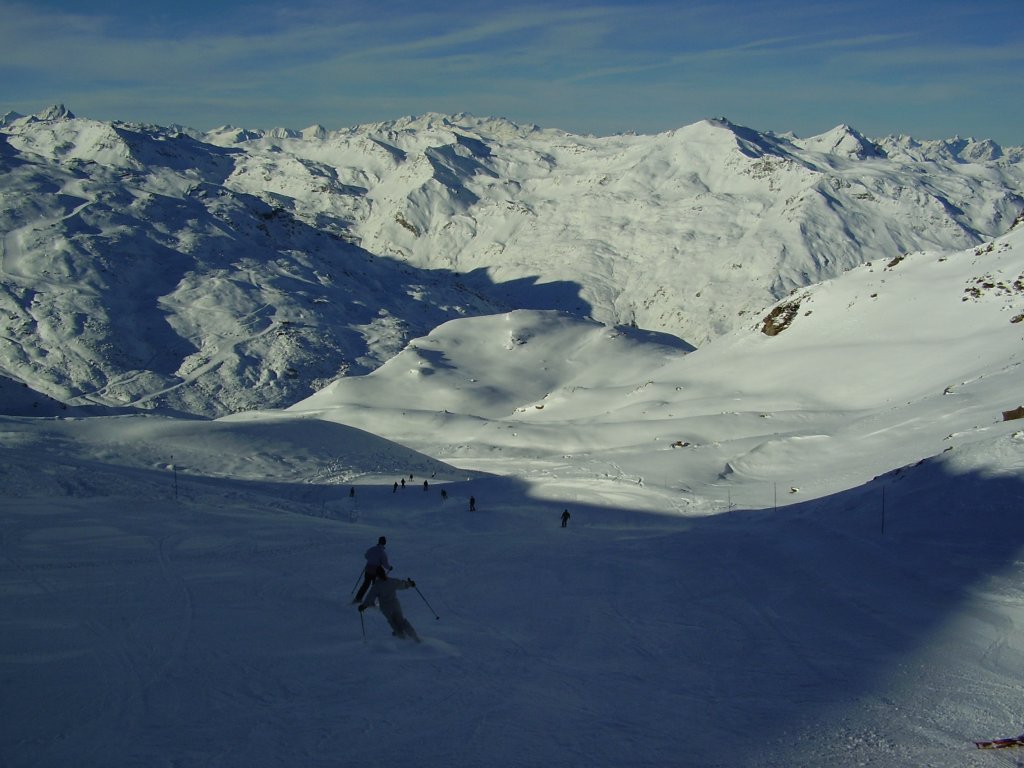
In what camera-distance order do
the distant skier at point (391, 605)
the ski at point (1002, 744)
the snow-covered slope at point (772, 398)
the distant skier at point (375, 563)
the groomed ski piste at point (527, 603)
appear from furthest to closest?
the snow-covered slope at point (772, 398), the distant skier at point (375, 563), the distant skier at point (391, 605), the groomed ski piste at point (527, 603), the ski at point (1002, 744)

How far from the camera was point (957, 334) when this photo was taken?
5456 cm

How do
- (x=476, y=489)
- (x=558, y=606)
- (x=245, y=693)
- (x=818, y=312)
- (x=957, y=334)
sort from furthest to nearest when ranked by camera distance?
(x=818, y=312) < (x=957, y=334) < (x=476, y=489) < (x=558, y=606) < (x=245, y=693)

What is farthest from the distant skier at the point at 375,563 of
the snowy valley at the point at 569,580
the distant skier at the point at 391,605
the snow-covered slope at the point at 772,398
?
the snow-covered slope at the point at 772,398

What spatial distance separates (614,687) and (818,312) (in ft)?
204

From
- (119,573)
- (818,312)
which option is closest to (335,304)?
(818,312)

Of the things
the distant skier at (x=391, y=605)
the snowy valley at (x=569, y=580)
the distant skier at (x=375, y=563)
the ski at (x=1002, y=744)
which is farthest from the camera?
the distant skier at (x=375, y=563)

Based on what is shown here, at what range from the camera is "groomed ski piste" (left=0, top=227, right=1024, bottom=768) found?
847 centimetres


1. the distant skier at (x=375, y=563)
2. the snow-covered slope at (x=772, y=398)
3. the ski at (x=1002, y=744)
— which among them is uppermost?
the snow-covered slope at (x=772, y=398)

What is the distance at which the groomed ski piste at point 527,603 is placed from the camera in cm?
847

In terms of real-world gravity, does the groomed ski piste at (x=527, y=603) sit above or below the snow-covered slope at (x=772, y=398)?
below

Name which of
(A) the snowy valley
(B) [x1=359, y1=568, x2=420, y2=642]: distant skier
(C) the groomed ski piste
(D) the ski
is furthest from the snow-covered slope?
(D) the ski

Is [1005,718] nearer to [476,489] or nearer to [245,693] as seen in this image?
[245,693]

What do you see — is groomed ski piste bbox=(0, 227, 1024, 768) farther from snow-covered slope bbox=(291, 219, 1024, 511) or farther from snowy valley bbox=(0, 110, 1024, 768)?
snow-covered slope bbox=(291, 219, 1024, 511)

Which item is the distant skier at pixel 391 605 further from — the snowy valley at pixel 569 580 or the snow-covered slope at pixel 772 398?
the snow-covered slope at pixel 772 398
